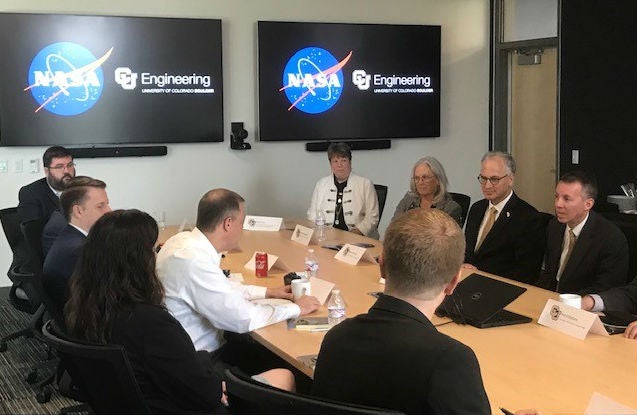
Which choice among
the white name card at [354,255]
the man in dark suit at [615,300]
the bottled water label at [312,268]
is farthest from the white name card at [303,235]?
the man in dark suit at [615,300]

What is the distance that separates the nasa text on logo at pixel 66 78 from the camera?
271 inches

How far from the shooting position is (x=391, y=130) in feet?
26.9

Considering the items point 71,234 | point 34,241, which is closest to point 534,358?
point 71,234

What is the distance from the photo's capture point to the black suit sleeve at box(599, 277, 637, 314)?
340cm

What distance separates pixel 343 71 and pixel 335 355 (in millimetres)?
6246

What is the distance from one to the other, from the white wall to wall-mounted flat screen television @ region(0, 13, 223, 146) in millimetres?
145

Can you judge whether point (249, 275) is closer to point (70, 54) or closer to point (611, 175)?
point (70, 54)

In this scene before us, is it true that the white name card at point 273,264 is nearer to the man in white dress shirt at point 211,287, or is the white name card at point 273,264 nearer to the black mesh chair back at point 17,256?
the man in white dress shirt at point 211,287

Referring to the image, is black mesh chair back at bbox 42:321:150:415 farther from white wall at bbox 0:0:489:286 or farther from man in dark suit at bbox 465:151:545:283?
white wall at bbox 0:0:489:286

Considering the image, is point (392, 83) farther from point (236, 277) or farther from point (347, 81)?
point (236, 277)

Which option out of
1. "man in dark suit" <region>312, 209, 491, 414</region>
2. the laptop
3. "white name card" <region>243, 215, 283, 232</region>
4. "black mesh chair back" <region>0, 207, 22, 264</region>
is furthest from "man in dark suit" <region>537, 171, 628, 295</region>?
"black mesh chair back" <region>0, 207, 22, 264</region>

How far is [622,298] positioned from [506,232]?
1.16 meters

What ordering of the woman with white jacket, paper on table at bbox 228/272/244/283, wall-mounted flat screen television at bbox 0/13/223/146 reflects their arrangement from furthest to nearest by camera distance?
wall-mounted flat screen television at bbox 0/13/223/146, the woman with white jacket, paper on table at bbox 228/272/244/283

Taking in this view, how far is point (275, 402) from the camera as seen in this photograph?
5.81 feet
